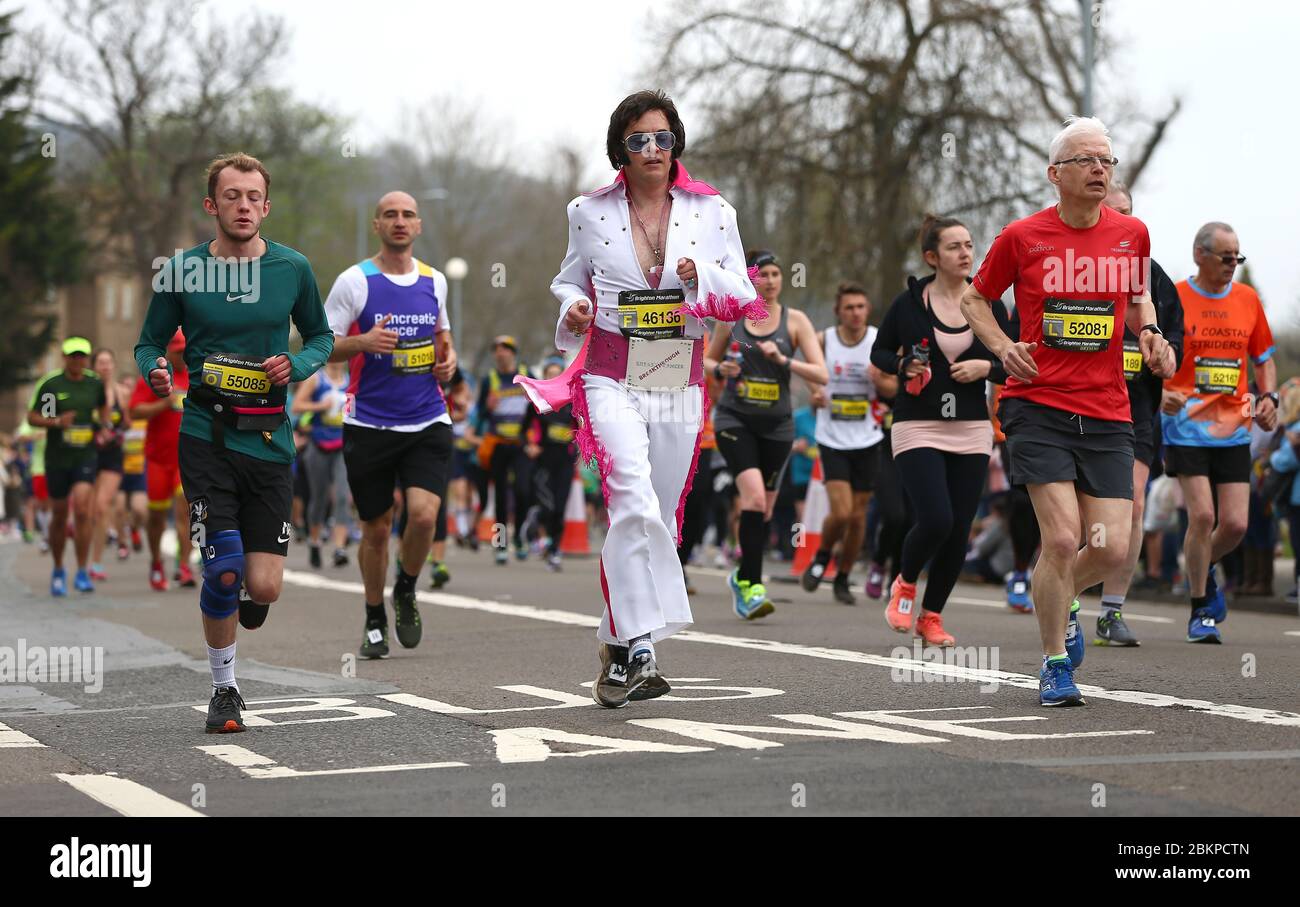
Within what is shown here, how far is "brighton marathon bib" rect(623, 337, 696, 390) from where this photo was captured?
7824mm

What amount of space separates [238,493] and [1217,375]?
20.1ft

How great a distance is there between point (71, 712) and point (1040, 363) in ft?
13.9

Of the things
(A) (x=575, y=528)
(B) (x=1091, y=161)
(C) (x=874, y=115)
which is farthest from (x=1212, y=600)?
(C) (x=874, y=115)

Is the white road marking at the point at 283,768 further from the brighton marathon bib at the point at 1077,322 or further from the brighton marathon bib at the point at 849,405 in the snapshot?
the brighton marathon bib at the point at 849,405

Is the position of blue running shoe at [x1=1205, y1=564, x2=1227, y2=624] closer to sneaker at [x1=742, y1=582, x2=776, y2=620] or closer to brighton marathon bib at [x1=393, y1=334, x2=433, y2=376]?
sneaker at [x1=742, y1=582, x2=776, y2=620]

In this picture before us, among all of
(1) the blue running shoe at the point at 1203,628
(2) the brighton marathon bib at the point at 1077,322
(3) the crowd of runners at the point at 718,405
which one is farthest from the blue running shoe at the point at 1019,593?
(2) the brighton marathon bib at the point at 1077,322

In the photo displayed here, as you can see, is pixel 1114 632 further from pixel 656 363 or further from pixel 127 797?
pixel 127 797

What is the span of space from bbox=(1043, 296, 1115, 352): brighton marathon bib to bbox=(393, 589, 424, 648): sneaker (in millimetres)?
4161

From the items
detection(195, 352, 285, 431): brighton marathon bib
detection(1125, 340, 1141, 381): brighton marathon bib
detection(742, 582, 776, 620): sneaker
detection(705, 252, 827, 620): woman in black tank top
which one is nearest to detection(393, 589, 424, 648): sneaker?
detection(742, 582, 776, 620): sneaker

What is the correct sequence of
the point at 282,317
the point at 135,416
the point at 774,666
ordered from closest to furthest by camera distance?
the point at 282,317, the point at 774,666, the point at 135,416
